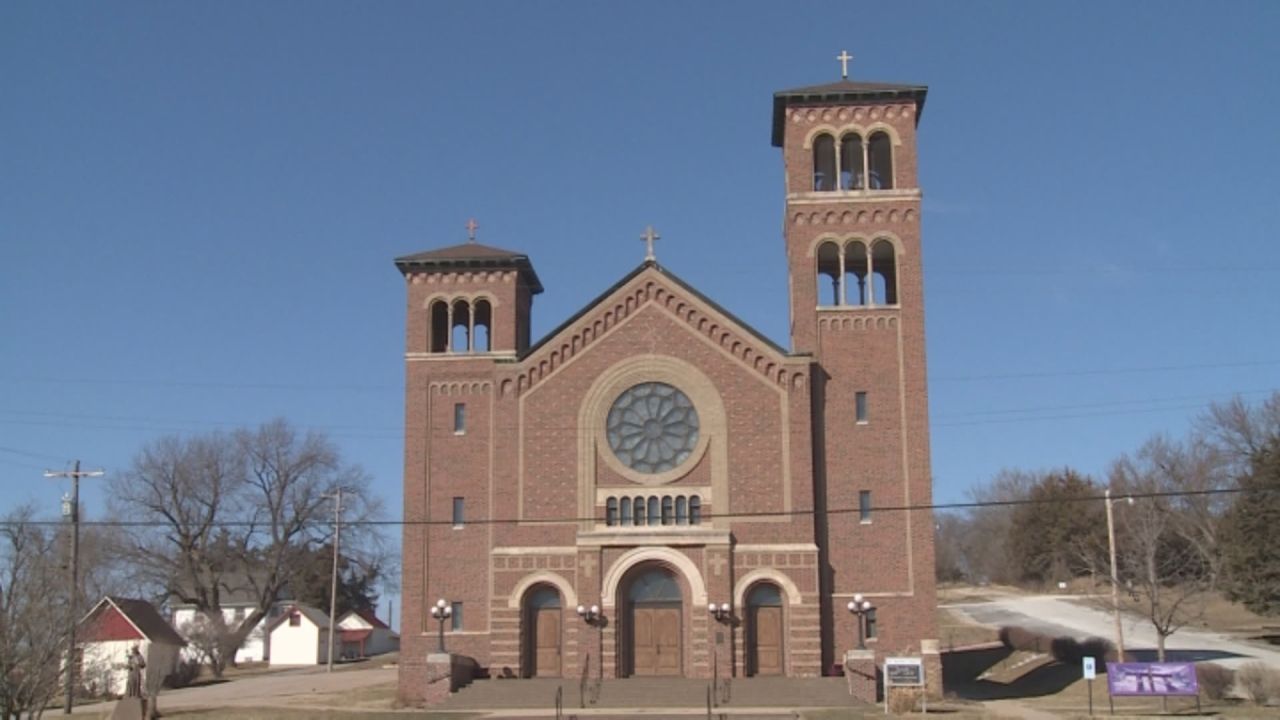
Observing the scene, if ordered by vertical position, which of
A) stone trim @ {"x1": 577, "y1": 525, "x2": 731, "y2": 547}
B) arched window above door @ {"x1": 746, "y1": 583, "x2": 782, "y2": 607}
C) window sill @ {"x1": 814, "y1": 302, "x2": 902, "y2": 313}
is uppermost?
window sill @ {"x1": 814, "y1": 302, "x2": 902, "y2": 313}

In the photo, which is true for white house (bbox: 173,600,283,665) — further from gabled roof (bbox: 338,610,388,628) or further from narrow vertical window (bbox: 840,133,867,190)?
narrow vertical window (bbox: 840,133,867,190)

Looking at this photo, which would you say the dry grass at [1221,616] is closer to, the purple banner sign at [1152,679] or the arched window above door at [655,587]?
the purple banner sign at [1152,679]

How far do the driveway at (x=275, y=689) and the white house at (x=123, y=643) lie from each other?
191cm

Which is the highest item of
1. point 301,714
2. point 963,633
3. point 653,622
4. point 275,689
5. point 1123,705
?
point 653,622

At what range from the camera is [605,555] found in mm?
44938

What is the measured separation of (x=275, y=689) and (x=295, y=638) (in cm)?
2826

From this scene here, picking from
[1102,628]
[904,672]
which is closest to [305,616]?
[1102,628]

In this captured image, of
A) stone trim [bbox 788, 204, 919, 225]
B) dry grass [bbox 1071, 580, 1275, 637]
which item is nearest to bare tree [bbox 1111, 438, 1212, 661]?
dry grass [bbox 1071, 580, 1275, 637]

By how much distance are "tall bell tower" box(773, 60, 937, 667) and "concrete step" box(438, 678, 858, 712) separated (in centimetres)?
314

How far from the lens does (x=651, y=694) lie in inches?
1647

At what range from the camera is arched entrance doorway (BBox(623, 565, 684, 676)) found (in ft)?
147

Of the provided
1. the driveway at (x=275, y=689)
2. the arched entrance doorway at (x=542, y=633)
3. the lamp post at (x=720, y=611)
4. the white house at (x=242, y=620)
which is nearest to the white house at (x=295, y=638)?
the white house at (x=242, y=620)

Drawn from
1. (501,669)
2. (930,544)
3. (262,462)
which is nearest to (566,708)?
(501,669)

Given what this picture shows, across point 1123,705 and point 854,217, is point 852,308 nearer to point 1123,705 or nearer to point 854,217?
point 854,217
